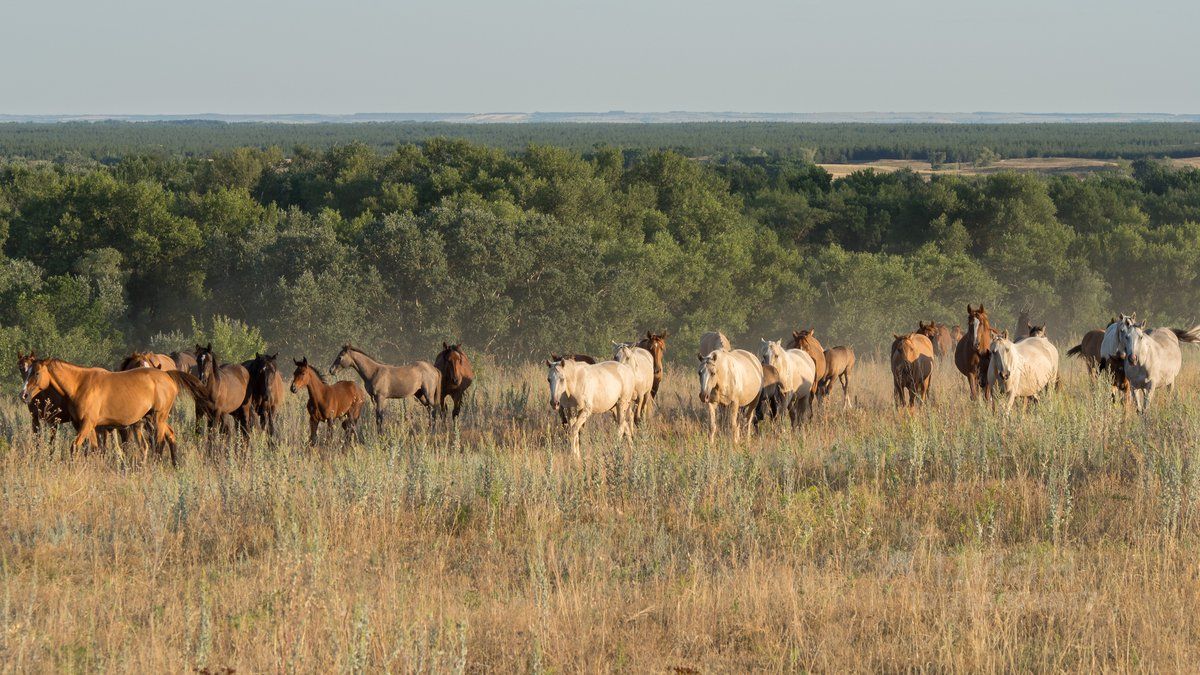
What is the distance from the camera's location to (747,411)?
16.8 meters

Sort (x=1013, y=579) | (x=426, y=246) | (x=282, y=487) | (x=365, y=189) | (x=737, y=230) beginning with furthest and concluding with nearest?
(x=365, y=189) < (x=737, y=230) < (x=426, y=246) < (x=282, y=487) < (x=1013, y=579)

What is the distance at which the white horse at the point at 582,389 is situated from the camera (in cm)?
1445

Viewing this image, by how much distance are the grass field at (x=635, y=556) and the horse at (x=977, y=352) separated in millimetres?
2732

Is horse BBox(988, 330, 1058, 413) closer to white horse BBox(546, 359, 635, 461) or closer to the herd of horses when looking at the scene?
the herd of horses

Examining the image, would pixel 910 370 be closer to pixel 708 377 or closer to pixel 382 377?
pixel 708 377

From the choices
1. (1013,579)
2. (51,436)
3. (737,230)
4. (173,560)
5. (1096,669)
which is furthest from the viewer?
(737,230)

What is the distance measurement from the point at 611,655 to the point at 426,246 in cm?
2546

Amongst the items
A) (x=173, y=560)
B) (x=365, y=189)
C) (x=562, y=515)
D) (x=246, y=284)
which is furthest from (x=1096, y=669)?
(x=365, y=189)

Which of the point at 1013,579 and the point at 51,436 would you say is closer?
the point at 1013,579

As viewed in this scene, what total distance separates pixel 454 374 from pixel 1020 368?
27.3 ft

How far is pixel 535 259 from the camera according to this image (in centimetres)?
3362

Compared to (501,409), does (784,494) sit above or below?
above

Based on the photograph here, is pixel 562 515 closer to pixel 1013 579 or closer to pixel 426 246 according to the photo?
pixel 1013 579

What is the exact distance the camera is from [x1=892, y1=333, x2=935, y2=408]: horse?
17750 millimetres
